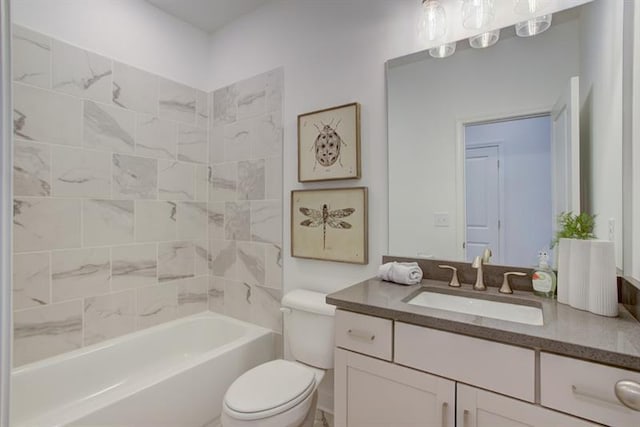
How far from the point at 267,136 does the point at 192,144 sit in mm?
663

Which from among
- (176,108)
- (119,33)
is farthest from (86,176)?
(119,33)

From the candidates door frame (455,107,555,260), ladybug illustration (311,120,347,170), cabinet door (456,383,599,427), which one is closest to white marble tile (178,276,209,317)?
ladybug illustration (311,120,347,170)

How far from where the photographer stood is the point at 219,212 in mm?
2535

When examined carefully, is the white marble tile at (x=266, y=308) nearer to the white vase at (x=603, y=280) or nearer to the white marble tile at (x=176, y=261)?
the white marble tile at (x=176, y=261)

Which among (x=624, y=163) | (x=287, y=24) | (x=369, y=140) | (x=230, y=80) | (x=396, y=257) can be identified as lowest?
(x=396, y=257)

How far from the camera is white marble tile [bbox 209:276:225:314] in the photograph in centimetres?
253

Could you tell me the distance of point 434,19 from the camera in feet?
5.16

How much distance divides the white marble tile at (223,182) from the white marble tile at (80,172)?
0.72m

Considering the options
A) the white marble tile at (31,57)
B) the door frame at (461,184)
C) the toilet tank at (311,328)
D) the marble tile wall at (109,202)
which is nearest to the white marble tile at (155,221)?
the marble tile wall at (109,202)

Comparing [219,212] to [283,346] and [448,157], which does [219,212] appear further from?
[448,157]

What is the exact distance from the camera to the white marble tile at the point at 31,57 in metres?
1.66

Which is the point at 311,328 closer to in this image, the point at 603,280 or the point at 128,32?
the point at 603,280

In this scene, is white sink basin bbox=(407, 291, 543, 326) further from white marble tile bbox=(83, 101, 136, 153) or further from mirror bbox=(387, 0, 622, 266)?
white marble tile bbox=(83, 101, 136, 153)

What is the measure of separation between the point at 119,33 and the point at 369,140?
5.72 feet
